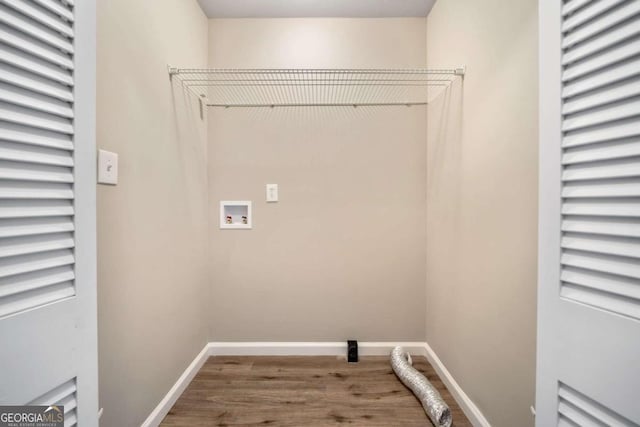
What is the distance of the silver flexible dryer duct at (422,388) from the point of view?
1311mm

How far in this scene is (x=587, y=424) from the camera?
1.91 ft

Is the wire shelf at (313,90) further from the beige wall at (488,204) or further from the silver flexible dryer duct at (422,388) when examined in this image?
the silver flexible dryer duct at (422,388)

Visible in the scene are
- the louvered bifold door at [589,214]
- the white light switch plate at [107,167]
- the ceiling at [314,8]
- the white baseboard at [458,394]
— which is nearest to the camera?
the louvered bifold door at [589,214]

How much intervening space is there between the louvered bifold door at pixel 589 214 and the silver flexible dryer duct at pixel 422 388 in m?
0.75

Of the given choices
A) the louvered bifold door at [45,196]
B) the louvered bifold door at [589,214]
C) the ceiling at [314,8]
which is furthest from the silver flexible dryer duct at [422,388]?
the ceiling at [314,8]

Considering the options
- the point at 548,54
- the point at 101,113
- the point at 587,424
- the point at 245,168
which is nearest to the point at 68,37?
the point at 101,113

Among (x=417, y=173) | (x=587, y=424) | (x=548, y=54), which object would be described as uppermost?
(x=548, y=54)

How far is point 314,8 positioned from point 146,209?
1714mm

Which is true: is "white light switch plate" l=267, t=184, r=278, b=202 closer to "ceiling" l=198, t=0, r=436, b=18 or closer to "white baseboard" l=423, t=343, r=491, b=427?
"ceiling" l=198, t=0, r=436, b=18

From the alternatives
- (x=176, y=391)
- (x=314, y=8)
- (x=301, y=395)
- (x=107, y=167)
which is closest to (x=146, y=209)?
(x=107, y=167)

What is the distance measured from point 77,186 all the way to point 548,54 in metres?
1.21

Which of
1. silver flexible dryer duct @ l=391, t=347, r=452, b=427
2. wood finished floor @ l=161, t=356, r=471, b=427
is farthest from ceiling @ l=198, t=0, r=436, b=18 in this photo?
wood finished floor @ l=161, t=356, r=471, b=427

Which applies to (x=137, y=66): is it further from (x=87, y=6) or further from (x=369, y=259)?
(x=369, y=259)

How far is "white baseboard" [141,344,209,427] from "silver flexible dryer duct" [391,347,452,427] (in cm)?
131
